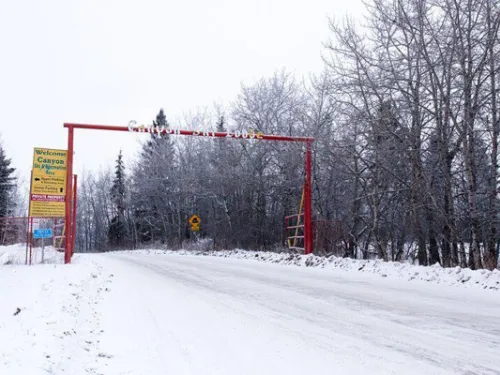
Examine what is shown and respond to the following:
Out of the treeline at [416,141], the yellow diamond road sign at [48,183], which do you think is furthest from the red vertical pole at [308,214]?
the yellow diamond road sign at [48,183]

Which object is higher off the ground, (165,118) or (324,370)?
(165,118)

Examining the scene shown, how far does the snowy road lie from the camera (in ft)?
14.2

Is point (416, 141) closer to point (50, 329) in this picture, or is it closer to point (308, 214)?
point (308, 214)

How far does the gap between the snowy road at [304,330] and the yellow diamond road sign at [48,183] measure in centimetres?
844

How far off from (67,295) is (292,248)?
12911 millimetres

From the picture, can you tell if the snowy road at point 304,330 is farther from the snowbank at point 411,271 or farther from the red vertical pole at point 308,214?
the red vertical pole at point 308,214

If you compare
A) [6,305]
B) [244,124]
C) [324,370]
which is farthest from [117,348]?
[244,124]

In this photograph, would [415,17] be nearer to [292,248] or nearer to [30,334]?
[292,248]

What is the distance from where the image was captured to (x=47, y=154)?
16.9m

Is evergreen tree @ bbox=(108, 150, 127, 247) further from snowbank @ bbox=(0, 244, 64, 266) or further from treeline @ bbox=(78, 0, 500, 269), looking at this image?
snowbank @ bbox=(0, 244, 64, 266)

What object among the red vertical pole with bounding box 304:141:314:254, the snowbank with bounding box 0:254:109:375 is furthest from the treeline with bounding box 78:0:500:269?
the snowbank with bounding box 0:254:109:375

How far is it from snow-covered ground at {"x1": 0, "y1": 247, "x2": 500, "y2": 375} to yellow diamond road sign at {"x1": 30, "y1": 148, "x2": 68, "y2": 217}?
7.21m

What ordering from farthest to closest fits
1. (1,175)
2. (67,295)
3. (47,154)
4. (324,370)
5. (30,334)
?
(1,175) → (47,154) → (67,295) → (30,334) → (324,370)

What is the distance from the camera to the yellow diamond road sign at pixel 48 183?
54.2 feet
